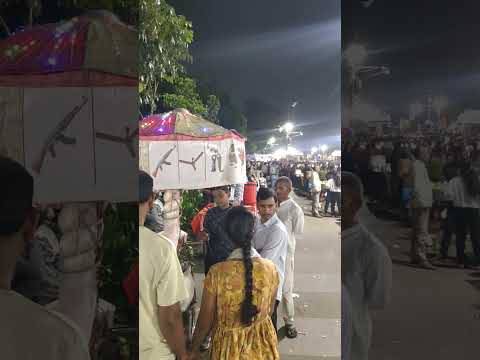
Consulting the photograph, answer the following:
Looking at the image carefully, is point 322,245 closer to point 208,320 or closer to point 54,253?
point 208,320

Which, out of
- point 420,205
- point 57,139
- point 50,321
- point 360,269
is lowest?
point 50,321

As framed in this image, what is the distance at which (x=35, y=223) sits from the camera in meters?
1.57

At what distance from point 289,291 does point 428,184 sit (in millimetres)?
656

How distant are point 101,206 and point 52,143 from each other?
27 cm

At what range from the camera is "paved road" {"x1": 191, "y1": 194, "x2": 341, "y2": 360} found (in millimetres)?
1709

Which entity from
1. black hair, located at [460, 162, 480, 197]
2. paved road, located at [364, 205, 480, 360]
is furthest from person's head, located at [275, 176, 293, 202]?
black hair, located at [460, 162, 480, 197]

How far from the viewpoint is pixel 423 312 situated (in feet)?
5.99

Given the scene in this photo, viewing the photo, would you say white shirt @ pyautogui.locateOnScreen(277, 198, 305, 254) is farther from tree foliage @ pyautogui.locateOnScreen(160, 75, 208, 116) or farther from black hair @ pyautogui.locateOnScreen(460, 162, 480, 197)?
black hair @ pyautogui.locateOnScreen(460, 162, 480, 197)

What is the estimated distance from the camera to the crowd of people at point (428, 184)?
176 cm

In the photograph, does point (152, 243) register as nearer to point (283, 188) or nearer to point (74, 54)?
point (283, 188)

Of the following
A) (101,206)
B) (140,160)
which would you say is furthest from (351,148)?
(101,206)

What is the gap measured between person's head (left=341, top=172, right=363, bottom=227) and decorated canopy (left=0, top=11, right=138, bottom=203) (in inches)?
29.8

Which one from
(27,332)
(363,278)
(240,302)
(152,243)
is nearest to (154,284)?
(152,243)

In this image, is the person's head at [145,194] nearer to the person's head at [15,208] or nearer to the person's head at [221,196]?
the person's head at [221,196]
